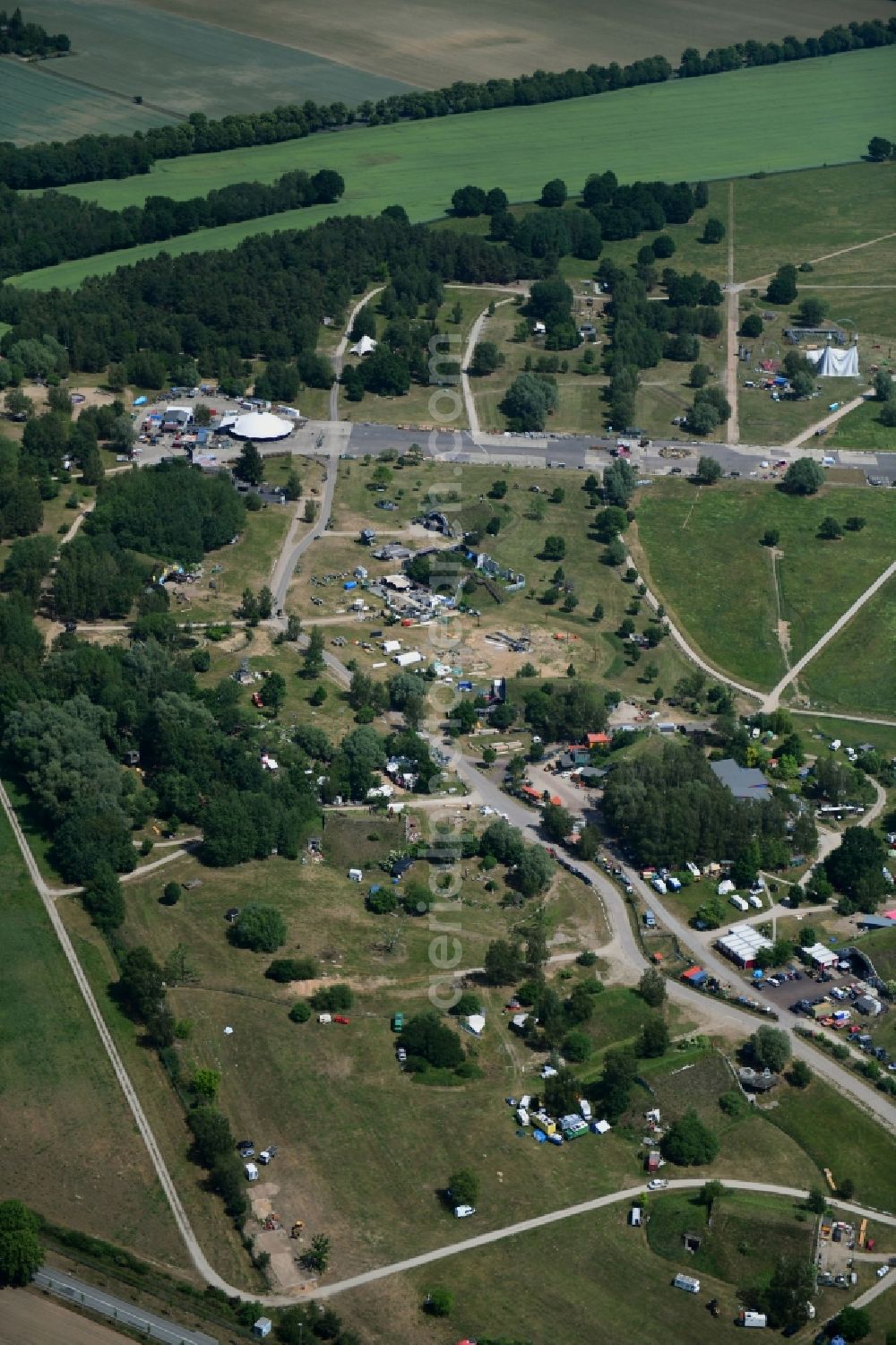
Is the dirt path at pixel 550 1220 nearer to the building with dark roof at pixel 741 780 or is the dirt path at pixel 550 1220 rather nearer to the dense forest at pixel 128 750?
the dense forest at pixel 128 750

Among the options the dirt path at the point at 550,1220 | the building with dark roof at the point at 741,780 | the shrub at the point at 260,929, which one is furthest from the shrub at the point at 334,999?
the building with dark roof at the point at 741,780

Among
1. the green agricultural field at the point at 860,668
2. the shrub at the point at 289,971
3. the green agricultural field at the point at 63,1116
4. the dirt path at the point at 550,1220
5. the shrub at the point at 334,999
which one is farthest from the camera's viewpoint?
the green agricultural field at the point at 860,668

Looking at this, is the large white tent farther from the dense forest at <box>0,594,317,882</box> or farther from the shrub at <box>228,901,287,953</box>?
the shrub at <box>228,901,287,953</box>

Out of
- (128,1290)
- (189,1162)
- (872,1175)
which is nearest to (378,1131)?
(189,1162)

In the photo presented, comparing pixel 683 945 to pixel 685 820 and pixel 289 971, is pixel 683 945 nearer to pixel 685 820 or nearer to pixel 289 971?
pixel 685 820

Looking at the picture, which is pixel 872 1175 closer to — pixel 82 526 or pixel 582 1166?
pixel 582 1166
